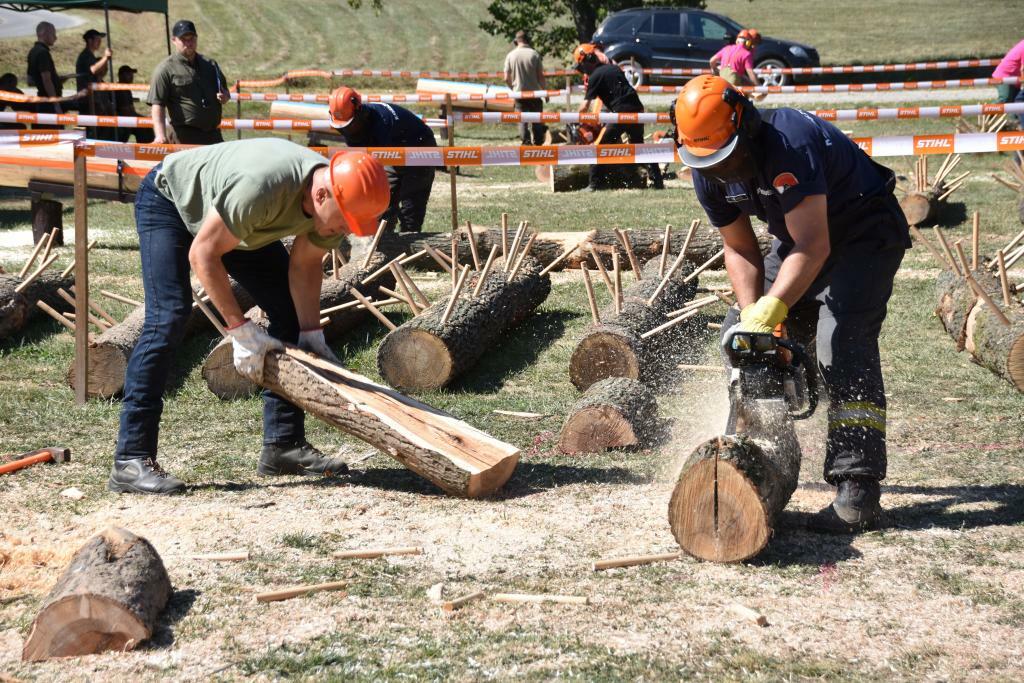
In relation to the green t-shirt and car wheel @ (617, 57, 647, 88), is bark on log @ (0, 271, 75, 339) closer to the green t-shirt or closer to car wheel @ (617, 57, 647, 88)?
the green t-shirt

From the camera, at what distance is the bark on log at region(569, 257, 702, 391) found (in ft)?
21.1

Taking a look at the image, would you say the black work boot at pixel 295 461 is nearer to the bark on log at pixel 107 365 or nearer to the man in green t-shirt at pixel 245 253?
the man in green t-shirt at pixel 245 253

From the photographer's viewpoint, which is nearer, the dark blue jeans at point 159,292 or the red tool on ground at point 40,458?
the dark blue jeans at point 159,292

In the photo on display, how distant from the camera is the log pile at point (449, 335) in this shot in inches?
263

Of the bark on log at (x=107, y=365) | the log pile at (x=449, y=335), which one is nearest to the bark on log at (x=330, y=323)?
the bark on log at (x=107, y=365)

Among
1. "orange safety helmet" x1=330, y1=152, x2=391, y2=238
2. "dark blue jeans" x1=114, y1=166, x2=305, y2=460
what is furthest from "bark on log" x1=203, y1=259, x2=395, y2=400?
"orange safety helmet" x1=330, y1=152, x2=391, y2=238

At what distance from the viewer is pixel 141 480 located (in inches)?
189

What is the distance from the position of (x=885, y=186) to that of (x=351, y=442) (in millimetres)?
2929

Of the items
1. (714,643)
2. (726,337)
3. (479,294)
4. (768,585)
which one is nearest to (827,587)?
(768,585)

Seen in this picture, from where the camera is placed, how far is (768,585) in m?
3.80

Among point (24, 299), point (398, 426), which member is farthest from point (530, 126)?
point (398, 426)

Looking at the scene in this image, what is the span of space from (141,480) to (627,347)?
2.86 m

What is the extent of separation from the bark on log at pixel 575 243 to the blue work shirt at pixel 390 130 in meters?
0.80

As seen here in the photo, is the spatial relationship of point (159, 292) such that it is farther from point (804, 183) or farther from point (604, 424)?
point (804, 183)
